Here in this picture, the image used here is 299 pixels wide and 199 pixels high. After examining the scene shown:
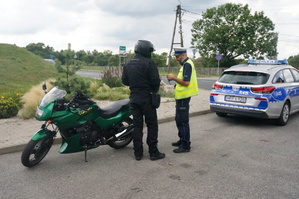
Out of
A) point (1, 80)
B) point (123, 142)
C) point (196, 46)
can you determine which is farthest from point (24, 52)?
point (196, 46)

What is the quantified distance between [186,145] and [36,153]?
8.43ft

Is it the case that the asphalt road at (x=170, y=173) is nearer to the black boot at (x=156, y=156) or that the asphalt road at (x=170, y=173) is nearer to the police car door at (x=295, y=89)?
the black boot at (x=156, y=156)

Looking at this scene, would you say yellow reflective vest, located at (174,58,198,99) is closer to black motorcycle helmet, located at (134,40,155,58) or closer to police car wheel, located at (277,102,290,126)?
black motorcycle helmet, located at (134,40,155,58)

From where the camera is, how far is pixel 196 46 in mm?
53062

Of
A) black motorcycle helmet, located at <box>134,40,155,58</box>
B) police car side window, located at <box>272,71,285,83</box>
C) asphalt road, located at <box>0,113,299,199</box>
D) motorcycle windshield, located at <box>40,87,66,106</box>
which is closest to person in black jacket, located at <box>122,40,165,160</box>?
black motorcycle helmet, located at <box>134,40,155,58</box>

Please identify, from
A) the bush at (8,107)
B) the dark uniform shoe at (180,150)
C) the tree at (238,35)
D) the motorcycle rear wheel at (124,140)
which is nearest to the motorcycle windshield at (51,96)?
the motorcycle rear wheel at (124,140)

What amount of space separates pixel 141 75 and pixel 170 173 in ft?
5.14

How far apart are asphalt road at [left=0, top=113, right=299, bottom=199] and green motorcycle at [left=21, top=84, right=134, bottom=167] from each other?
0.28 metres

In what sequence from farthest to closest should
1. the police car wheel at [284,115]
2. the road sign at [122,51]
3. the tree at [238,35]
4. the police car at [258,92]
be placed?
the tree at [238,35] → the road sign at [122,51] → the police car wheel at [284,115] → the police car at [258,92]

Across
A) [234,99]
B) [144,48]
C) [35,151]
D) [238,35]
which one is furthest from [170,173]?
[238,35]

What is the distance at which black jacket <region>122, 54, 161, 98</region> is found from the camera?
14.5ft

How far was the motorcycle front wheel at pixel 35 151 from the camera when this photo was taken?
4.14m

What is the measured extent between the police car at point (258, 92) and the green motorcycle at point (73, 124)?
129 inches

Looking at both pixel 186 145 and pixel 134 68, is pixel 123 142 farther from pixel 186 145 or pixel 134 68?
pixel 134 68
